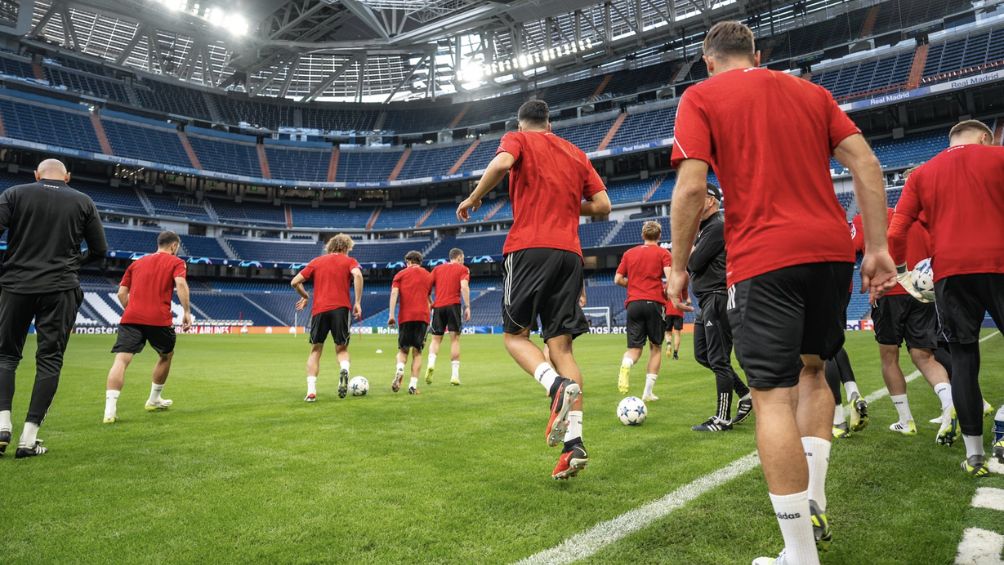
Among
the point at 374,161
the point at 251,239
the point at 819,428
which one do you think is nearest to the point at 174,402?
the point at 819,428

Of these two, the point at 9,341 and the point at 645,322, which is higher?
the point at 9,341

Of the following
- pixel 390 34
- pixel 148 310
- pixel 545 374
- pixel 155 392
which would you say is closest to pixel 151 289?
pixel 148 310

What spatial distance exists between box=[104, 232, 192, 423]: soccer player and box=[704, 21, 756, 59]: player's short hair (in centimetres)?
580

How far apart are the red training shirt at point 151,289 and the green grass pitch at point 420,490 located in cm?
114

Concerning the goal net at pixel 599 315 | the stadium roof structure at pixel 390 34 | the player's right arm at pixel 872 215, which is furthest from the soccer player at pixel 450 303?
the stadium roof structure at pixel 390 34

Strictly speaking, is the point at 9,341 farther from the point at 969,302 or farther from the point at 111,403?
the point at 969,302

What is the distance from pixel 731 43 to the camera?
2648mm

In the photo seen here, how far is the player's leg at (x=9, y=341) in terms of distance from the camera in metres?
4.43

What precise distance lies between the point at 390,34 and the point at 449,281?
131 feet

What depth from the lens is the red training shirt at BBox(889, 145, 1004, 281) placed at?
3643mm

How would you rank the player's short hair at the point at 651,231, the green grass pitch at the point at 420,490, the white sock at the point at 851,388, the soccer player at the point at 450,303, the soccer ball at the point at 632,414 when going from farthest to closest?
the soccer player at the point at 450,303
the player's short hair at the point at 651,231
the soccer ball at the point at 632,414
the white sock at the point at 851,388
the green grass pitch at the point at 420,490

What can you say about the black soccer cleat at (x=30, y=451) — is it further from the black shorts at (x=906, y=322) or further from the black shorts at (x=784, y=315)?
the black shorts at (x=906, y=322)

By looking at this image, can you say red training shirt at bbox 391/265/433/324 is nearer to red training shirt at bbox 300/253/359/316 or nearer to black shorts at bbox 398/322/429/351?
black shorts at bbox 398/322/429/351

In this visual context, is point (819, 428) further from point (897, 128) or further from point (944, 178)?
point (897, 128)
